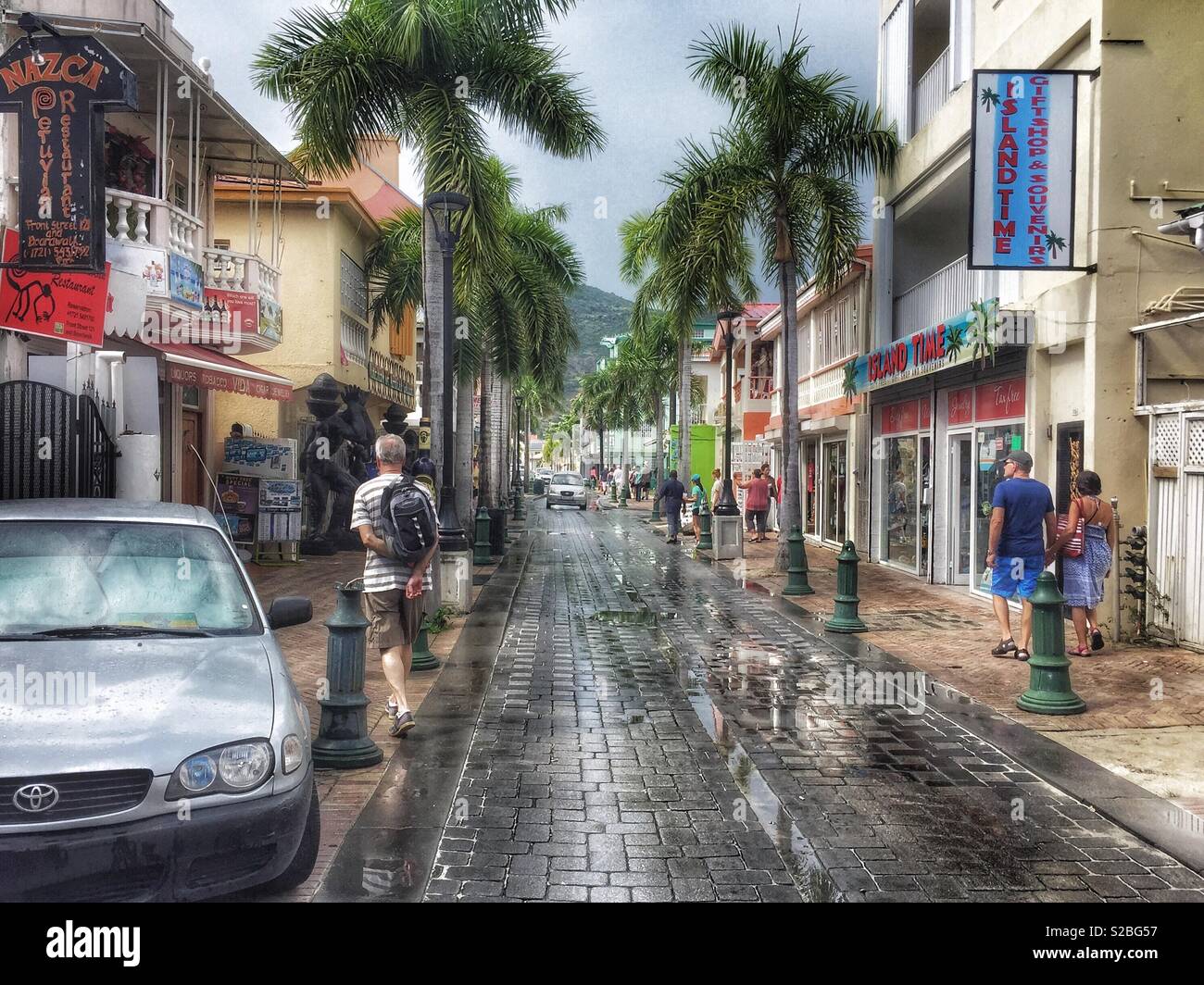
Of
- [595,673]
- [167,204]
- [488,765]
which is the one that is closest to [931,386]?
[595,673]

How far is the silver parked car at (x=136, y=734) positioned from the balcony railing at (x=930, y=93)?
582 inches

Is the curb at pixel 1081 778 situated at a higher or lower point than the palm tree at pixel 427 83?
lower

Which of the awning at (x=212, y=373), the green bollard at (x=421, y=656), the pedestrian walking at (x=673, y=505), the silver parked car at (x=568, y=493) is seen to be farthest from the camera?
the silver parked car at (x=568, y=493)

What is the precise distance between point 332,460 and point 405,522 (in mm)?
14725

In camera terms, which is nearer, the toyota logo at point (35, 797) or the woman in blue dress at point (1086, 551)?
the toyota logo at point (35, 797)

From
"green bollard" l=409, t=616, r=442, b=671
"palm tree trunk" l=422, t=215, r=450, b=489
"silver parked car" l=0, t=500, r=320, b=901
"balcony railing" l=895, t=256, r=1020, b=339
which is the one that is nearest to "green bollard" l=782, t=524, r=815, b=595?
"balcony railing" l=895, t=256, r=1020, b=339

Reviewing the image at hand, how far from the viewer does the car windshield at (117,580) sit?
15.7 ft

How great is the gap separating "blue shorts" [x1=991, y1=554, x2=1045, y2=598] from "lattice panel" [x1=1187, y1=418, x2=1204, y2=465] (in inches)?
73.7

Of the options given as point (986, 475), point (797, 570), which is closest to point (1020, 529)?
point (986, 475)

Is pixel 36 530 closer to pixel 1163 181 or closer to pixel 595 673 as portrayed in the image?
pixel 595 673

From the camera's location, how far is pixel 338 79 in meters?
15.0

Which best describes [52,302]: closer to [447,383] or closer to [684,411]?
[447,383]

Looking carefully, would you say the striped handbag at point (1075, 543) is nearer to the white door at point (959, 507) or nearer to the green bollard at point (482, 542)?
the white door at point (959, 507)

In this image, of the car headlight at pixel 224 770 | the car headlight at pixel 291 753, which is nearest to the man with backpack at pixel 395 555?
the car headlight at pixel 291 753
